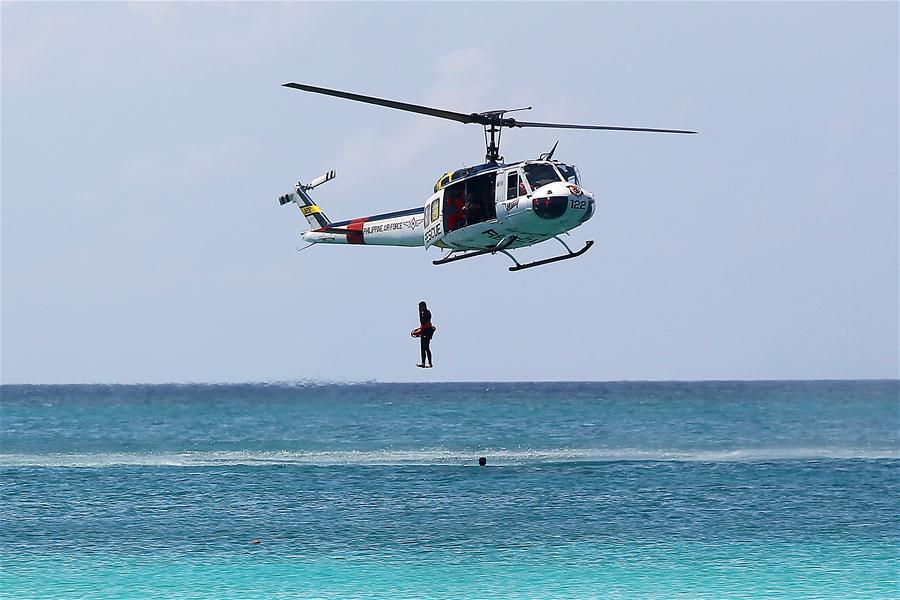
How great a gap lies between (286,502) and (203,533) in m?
7.34

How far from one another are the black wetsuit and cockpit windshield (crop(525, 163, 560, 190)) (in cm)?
376

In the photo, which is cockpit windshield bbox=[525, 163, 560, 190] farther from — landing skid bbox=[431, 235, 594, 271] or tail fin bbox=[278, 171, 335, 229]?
tail fin bbox=[278, 171, 335, 229]

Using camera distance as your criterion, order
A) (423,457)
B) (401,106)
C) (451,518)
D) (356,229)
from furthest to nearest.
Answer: (423,457) → (451,518) → (356,229) → (401,106)

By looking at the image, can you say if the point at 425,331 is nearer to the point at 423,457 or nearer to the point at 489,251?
the point at 489,251

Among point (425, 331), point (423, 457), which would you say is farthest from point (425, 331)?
point (423, 457)

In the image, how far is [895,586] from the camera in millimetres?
33062

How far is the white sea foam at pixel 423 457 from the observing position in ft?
213

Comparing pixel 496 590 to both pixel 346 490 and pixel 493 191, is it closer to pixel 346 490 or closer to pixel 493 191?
pixel 493 191

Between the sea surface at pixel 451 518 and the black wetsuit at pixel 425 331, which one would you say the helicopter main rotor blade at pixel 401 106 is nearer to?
the black wetsuit at pixel 425 331

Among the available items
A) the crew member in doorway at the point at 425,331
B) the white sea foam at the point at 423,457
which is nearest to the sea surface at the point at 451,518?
the white sea foam at the point at 423,457

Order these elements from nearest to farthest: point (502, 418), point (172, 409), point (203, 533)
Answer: point (203, 533), point (502, 418), point (172, 409)

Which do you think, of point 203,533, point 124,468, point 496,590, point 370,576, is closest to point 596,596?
point 496,590

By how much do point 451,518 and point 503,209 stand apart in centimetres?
2011

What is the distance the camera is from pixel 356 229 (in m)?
33.0
